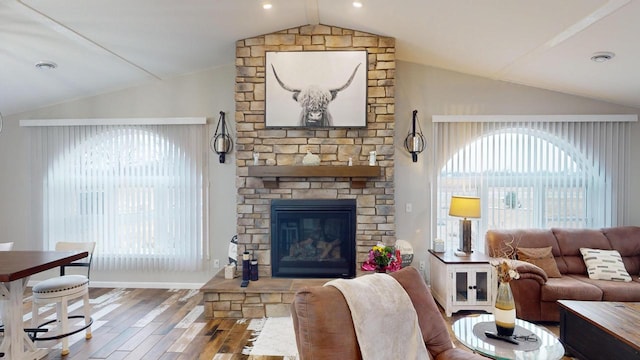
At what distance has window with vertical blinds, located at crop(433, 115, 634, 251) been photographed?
4.34 m

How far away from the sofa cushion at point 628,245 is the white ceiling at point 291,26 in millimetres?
1639

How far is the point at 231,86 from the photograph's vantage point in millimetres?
4609

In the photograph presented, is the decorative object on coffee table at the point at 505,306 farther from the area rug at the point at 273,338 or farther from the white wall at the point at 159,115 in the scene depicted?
the white wall at the point at 159,115

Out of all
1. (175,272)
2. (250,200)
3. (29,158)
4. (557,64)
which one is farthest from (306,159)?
(29,158)

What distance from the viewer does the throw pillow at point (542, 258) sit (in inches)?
146

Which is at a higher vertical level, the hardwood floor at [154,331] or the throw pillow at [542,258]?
the throw pillow at [542,258]

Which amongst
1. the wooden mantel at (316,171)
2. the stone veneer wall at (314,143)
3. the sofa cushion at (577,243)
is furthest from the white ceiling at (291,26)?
the sofa cushion at (577,243)

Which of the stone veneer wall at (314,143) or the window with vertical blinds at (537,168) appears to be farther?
the window with vertical blinds at (537,168)

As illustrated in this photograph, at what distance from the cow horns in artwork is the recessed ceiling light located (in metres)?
2.66

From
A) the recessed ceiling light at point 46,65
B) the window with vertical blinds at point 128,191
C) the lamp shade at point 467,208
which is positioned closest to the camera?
the recessed ceiling light at point 46,65

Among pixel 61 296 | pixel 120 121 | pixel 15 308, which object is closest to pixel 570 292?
pixel 61 296

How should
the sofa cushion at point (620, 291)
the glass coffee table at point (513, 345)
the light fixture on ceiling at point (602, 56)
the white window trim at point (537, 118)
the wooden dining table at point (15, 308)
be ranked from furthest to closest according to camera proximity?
the white window trim at point (537, 118)
the sofa cushion at point (620, 291)
the light fixture on ceiling at point (602, 56)
the wooden dining table at point (15, 308)
the glass coffee table at point (513, 345)

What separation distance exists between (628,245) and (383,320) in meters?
4.07

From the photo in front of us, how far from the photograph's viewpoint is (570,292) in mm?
3334
